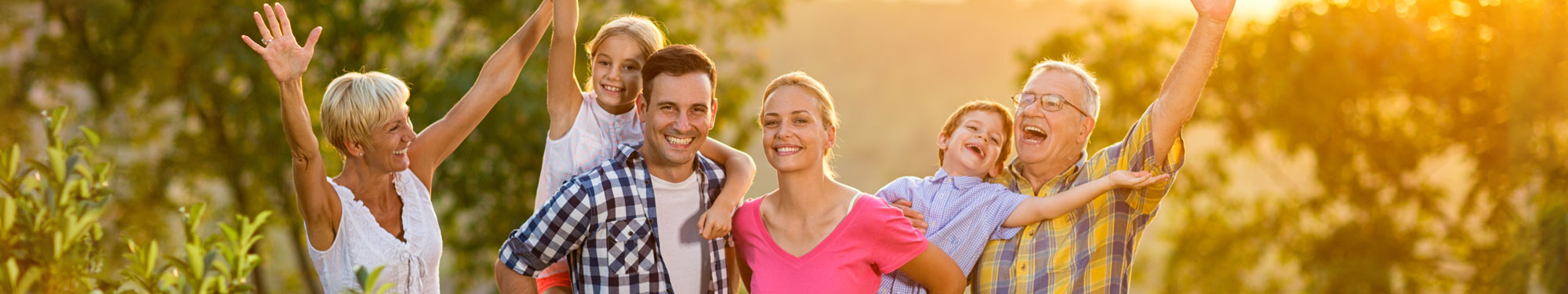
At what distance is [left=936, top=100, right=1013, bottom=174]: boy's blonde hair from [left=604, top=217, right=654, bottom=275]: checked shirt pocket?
1.03 m

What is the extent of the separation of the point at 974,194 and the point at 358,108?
1697mm

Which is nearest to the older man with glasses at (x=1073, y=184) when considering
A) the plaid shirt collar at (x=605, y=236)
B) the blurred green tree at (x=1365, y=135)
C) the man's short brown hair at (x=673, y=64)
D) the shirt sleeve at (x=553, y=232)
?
the plaid shirt collar at (x=605, y=236)

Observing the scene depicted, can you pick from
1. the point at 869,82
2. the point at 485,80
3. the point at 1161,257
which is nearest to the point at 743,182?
the point at 485,80

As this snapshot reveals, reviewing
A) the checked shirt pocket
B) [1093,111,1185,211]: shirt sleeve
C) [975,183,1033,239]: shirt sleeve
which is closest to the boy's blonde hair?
[975,183,1033,239]: shirt sleeve

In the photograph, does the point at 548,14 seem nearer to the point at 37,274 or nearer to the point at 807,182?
the point at 807,182

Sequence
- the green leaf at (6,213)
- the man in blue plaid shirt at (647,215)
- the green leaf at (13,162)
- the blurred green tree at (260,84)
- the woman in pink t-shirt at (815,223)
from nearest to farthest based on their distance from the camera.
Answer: the green leaf at (6,213)
the green leaf at (13,162)
the woman in pink t-shirt at (815,223)
the man in blue plaid shirt at (647,215)
the blurred green tree at (260,84)

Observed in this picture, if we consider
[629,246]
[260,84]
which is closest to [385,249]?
[629,246]

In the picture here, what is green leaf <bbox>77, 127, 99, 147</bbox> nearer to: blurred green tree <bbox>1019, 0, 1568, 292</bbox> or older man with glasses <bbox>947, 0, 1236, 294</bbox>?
older man with glasses <bbox>947, 0, 1236, 294</bbox>

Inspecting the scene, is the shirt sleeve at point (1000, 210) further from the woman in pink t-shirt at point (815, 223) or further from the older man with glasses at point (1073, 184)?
the woman in pink t-shirt at point (815, 223)

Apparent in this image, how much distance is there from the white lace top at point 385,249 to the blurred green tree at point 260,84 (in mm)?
9730

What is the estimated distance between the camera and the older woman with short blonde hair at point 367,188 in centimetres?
305

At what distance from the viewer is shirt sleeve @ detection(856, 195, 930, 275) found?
2.97 metres

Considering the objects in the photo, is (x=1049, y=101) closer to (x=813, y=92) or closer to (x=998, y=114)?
(x=998, y=114)

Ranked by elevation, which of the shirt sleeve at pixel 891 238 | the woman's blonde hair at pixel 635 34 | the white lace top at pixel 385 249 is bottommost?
the white lace top at pixel 385 249
